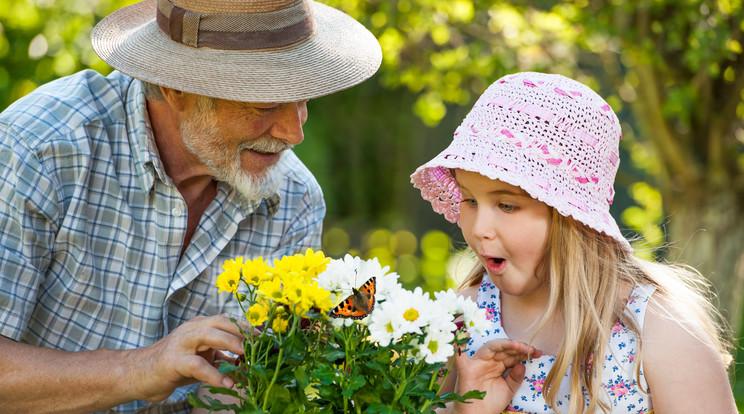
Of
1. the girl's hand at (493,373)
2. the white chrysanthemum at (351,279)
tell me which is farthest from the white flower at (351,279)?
the girl's hand at (493,373)

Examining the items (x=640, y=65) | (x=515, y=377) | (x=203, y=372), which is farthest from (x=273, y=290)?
(x=640, y=65)

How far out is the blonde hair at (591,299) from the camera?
2611mm

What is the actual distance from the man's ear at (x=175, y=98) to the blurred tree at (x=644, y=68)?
2.08 m

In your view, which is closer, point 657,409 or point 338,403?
point 338,403

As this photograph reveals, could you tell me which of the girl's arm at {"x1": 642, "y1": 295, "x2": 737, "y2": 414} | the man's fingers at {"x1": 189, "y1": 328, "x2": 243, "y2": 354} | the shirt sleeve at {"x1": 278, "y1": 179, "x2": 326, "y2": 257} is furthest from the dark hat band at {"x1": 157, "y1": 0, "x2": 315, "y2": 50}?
the girl's arm at {"x1": 642, "y1": 295, "x2": 737, "y2": 414}

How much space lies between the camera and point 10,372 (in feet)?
8.96

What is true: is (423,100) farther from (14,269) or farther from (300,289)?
(300,289)

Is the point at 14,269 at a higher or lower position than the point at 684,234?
higher

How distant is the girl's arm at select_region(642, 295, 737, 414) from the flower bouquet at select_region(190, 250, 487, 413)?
0.64 metres

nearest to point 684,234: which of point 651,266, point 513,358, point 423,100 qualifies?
point 423,100

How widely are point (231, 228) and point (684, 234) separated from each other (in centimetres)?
300

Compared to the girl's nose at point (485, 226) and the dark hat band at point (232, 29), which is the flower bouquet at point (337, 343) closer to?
the girl's nose at point (485, 226)

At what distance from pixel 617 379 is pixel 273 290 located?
1.01 m

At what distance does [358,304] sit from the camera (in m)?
2.08
